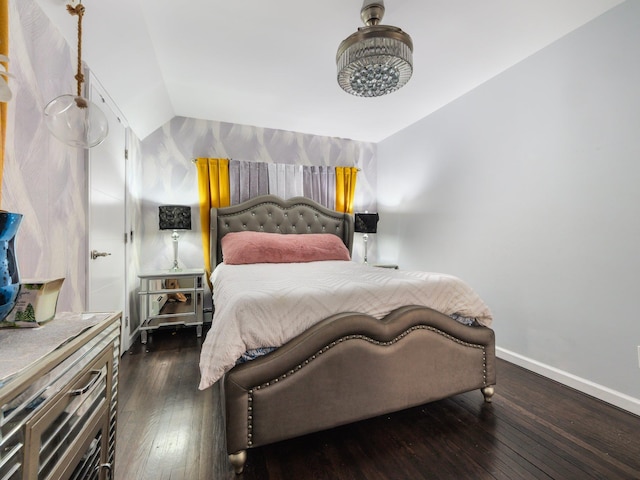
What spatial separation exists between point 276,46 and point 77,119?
5.07 feet

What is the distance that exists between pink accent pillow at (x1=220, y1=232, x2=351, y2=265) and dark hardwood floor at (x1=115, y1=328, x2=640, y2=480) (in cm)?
135

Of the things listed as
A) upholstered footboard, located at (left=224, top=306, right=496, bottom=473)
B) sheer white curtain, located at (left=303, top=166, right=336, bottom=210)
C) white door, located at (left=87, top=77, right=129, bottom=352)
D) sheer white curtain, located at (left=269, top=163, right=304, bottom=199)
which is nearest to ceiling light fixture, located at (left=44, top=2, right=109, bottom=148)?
white door, located at (left=87, top=77, right=129, bottom=352)

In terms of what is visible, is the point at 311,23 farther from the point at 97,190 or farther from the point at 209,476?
the point at 209,476

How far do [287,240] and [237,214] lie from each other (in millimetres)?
782

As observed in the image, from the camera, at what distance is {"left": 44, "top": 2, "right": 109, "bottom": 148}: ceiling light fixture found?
1254 millimetres

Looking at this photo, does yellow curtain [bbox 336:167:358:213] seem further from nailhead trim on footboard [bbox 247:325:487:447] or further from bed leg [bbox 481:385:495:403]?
bed leg [bbox 481:385:495:403]

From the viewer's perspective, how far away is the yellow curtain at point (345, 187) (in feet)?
13.6

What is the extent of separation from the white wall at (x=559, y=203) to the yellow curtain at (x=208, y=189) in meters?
2.61

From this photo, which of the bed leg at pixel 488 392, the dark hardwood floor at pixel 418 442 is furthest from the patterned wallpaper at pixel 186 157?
the bed leg at pixel 488 392

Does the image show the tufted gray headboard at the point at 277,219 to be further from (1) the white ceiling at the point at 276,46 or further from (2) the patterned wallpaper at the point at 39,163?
(2) the patterned wallpaper at the point at 39,163

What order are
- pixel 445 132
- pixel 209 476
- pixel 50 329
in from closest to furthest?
pixel 50 329
pixel 209 476
pixel 445 132

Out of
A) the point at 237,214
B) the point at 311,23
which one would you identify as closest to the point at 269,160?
the point at 237,214

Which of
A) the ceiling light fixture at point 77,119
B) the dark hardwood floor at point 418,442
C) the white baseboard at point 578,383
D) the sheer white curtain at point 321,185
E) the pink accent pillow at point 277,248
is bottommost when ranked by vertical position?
the dark hardwood floor at point 418,442

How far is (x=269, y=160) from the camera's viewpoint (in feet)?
12.7
